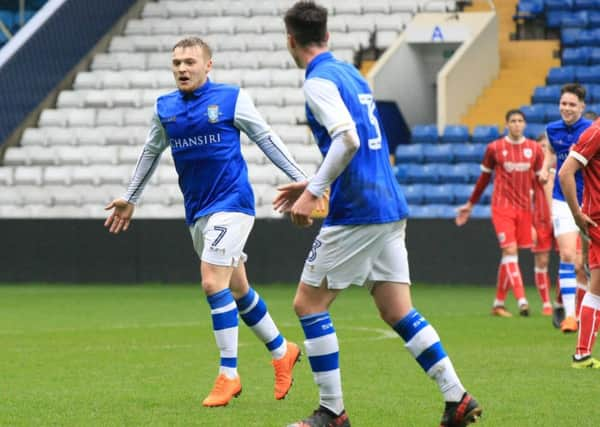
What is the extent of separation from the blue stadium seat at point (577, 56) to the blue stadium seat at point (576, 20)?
0.77 metres

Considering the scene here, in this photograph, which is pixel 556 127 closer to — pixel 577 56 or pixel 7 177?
pixel 577 56

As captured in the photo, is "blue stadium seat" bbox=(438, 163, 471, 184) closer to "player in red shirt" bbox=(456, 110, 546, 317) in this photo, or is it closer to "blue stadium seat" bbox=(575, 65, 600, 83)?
"blue stadium seat" bbox=(575, 65, 600, 83)

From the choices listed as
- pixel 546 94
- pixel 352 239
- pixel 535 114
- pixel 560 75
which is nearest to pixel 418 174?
pixel 535 114

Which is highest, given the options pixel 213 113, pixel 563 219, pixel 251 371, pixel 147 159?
pixel 213 113

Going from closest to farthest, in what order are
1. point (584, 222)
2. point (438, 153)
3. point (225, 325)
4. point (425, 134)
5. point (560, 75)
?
point (225, 325) < point (584, 222) < point (438, 153) < point (425, 134) < point (560, 75)

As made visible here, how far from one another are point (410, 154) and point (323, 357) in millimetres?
17790

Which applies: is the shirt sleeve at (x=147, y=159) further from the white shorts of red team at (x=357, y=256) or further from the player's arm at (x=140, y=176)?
the white shorts of red team at (x=357, y=256)

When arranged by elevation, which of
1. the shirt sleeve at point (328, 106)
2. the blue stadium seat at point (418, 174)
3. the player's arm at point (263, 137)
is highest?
the shirt sleeve at point (328, 106)

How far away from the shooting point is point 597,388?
9.02 m

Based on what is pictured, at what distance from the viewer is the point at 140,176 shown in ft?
29.5

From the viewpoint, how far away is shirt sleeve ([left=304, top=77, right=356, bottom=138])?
6.64 m

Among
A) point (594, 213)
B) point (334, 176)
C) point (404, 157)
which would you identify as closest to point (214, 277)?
point (334, 176)

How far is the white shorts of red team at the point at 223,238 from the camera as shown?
341 inches

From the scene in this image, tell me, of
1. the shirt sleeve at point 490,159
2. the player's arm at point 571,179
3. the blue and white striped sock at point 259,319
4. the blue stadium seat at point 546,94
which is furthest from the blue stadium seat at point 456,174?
the blue and white striped sock at point 259,319
